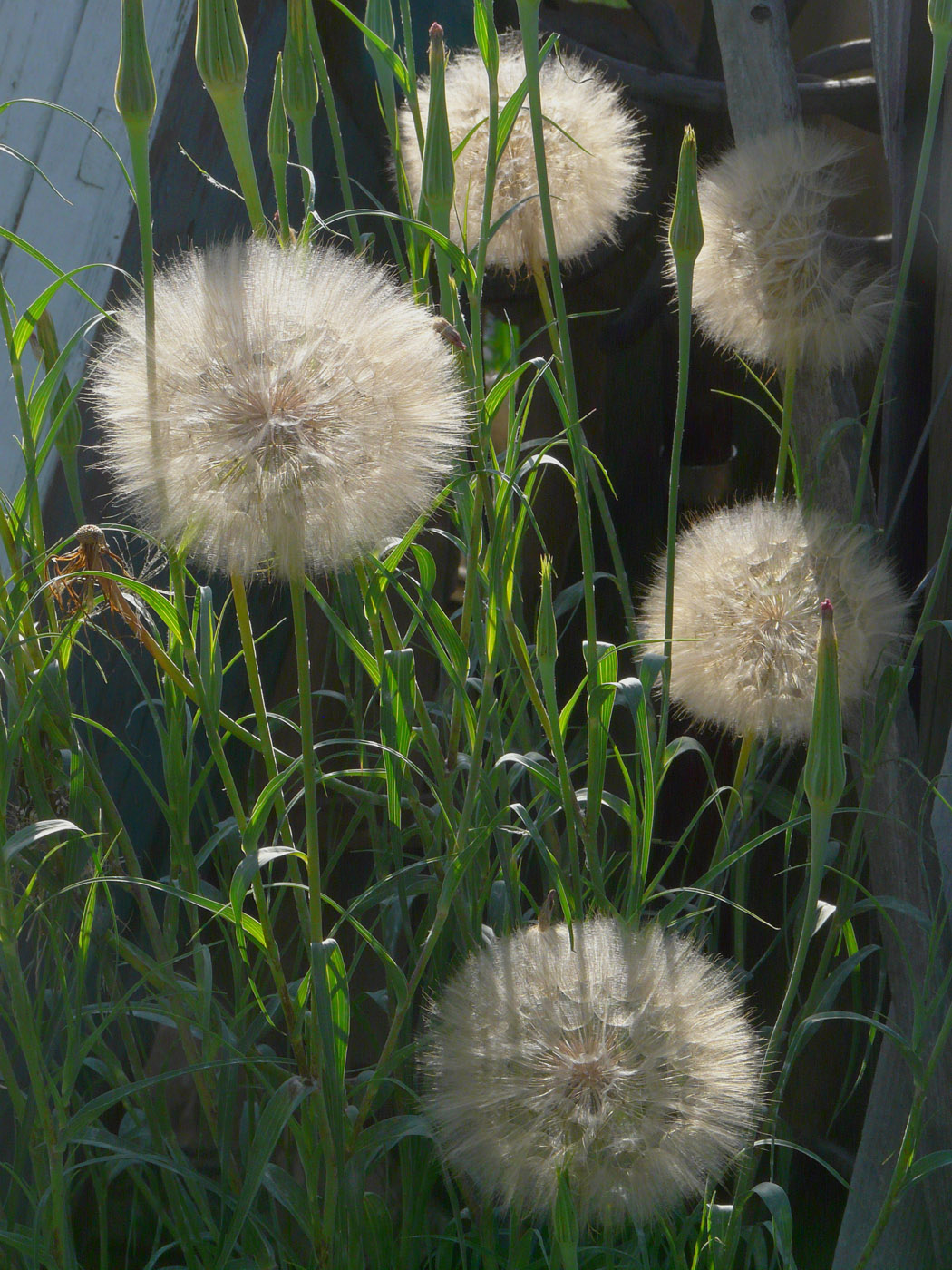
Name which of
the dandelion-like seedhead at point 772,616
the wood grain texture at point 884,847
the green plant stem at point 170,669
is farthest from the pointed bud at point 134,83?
the wood grain texture at point 884,847

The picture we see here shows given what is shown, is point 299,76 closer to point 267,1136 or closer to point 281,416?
point 281,416

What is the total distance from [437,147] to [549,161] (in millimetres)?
458

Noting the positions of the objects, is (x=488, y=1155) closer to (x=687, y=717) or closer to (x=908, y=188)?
(x=687, y=717)

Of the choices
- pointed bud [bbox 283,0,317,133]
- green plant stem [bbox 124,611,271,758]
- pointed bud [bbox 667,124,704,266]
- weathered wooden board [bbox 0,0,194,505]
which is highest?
weathered wooden board [bbox 0,0,194,505]

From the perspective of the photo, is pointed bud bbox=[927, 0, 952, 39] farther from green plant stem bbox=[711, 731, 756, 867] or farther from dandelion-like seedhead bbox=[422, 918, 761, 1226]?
dandelion-like seedhead bbox=[422, 918, 761, 1226]

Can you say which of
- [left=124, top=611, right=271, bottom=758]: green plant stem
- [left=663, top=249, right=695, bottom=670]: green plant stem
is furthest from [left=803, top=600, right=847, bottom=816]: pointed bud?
[left=124, top=611, right=271, bottom=758]: green plant stem

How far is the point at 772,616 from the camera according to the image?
100 centimetres

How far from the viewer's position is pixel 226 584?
5.37 feet

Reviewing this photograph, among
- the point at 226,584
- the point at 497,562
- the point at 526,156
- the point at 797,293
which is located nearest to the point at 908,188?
the point at 797,293

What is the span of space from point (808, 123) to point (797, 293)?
2.20 feet

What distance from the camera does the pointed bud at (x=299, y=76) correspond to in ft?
2.72

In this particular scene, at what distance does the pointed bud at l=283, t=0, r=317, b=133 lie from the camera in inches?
32.7

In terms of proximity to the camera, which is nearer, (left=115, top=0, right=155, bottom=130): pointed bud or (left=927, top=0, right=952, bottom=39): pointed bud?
(left=115, top=0, right=155, bottom=130): pointed bud

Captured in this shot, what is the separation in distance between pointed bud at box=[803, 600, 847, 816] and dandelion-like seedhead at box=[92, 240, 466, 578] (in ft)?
0.84
